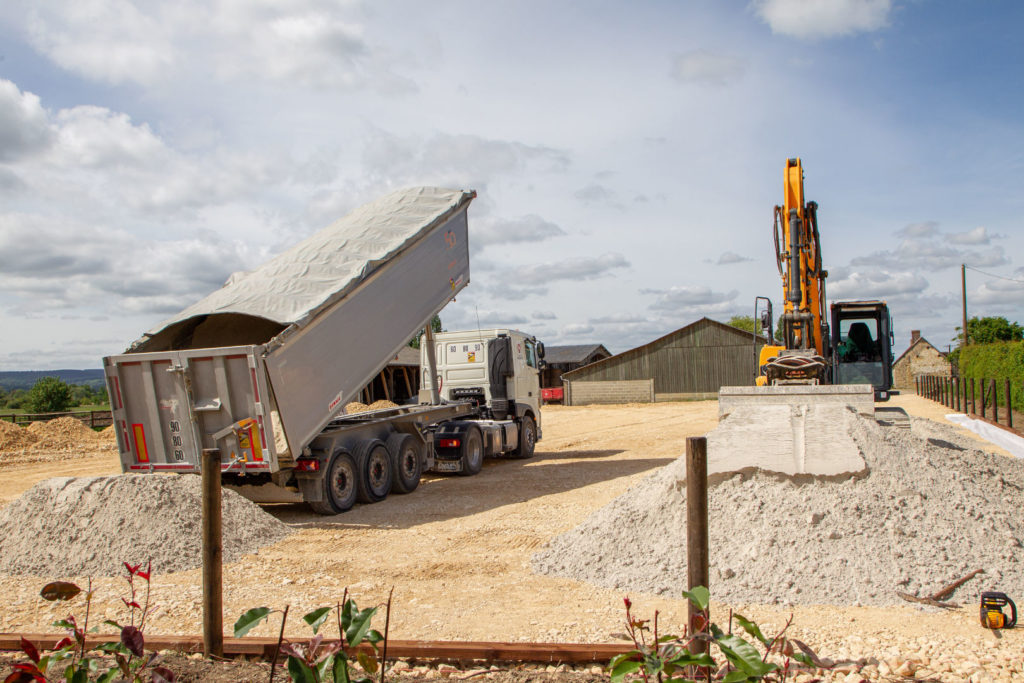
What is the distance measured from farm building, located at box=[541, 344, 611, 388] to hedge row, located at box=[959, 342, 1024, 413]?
1118 inches

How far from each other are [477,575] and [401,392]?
3730 centimetres

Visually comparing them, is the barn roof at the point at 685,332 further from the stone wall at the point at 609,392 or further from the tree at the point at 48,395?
the tree at the point at 48,395

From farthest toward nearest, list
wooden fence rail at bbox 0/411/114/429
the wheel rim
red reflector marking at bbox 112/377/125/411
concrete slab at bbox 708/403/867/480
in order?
wooden fence rail at bbox 0/411/114/429, the wheel rim, red reflector marking at bbox 112/377/125/411, concrete slab at bbox 708/403/867/480

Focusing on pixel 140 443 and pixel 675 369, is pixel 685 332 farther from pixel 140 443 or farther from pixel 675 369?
pixel 140 443

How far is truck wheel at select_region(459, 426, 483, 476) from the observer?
44.2 ft

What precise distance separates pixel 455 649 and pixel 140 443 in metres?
7.03

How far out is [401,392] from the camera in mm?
43688

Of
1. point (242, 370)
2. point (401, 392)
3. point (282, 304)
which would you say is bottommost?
point (401, 392)

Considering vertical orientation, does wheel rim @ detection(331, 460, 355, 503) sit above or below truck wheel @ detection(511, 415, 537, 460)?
above

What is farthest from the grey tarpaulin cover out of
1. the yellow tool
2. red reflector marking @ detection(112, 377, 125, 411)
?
the yellow tool

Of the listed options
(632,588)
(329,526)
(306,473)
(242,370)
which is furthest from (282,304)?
(632,588)

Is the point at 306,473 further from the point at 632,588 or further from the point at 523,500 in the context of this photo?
the point at 632,588

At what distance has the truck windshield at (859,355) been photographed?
15.4m

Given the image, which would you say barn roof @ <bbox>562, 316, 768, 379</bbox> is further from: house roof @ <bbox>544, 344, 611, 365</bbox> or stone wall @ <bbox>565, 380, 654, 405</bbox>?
house roof @ <bbox>544, 344, 611, 365</bbox>
